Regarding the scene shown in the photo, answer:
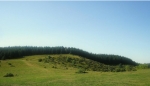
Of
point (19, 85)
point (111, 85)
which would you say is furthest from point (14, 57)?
point (111, 85)

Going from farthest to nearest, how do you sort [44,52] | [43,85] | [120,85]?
[44,52] < [43,85] < [120,85]

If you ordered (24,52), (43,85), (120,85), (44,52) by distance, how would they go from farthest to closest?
(44,52) < (24,52) < (43,85) < (120,85)

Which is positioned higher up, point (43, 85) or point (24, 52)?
point (24, 52)

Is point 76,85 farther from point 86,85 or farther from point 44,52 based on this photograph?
point 44,52

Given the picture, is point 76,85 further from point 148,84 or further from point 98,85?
point 148,84

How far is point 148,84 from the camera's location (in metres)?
31.0

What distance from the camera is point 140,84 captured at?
1246 inches

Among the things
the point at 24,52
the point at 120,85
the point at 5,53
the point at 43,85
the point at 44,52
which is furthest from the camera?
the point at 44,52

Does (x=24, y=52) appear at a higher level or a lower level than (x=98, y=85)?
higher

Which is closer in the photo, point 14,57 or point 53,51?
point 14,57

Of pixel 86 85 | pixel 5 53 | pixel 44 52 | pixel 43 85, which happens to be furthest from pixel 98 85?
pixel 44 52

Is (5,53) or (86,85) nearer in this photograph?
(86,85)

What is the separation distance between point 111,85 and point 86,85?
413 centimetres

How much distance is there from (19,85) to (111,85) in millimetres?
17020
